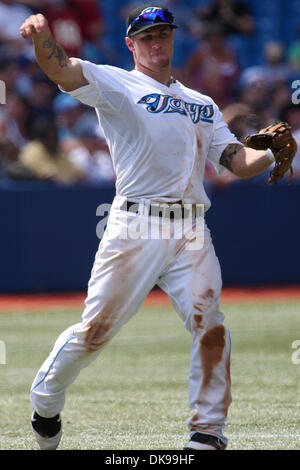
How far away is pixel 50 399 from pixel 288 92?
11.0 m

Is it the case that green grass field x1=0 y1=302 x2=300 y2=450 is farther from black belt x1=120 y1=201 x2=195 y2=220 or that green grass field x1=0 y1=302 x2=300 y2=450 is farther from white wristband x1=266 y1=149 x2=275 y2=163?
white wristband x1=266 y1=149 x2=275 y2=163

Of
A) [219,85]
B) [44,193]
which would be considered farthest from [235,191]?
[44,193]

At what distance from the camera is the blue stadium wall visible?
13.0 m

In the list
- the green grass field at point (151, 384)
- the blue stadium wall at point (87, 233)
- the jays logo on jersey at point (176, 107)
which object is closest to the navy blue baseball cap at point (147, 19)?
the jays logo on jersey at point (176, 107)

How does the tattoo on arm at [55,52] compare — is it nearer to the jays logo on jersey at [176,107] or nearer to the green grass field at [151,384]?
the jays logo on jersey at [176,107]

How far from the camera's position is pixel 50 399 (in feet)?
16.3

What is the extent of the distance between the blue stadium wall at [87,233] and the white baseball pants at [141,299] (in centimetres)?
811

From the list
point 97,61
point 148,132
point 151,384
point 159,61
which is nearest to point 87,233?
point 97,61

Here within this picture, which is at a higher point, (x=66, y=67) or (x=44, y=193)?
(x=66, y=67)

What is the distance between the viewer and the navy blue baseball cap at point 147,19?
5016mm

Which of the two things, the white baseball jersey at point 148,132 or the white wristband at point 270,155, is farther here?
the white wristband at point 270,155

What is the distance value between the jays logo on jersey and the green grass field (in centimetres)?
188

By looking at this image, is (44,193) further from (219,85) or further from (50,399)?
(50,399)
